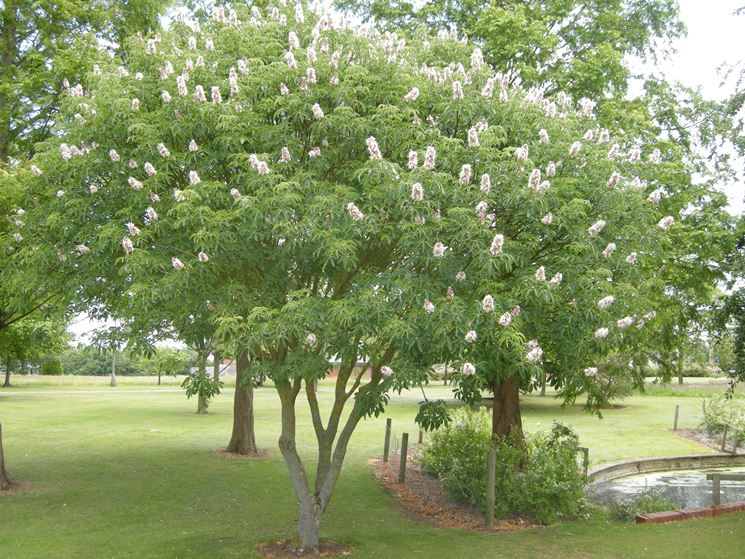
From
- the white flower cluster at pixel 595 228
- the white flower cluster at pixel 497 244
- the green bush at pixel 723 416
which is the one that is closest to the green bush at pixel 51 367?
the green bush at pixel 723 416

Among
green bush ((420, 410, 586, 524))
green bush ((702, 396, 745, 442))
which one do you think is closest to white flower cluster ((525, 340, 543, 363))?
green bush ((420, 410, 586, 524))

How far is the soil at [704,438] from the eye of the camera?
23.5m

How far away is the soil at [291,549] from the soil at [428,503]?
8.50ft

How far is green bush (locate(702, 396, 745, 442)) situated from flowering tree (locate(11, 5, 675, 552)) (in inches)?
616

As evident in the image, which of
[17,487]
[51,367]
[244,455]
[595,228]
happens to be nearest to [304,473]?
[595,228]

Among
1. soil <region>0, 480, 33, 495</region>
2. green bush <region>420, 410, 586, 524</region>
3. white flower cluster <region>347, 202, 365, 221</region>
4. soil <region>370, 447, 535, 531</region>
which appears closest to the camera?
white flower cluster <region>347, 202, 365, 221</region>

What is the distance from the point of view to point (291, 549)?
10.0 metres

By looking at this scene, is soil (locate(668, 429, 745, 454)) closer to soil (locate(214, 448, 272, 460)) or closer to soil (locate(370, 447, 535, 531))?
soil (locate(370, 447, 535, 531))

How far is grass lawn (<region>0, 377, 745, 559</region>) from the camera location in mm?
10281

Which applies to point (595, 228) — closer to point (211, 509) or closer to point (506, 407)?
point (506, 407)

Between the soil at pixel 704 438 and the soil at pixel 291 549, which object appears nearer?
the soil at pixel 291 549

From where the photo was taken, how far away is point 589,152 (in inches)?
374

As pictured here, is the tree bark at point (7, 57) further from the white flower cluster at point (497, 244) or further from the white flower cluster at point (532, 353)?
the white flower cluster at point (532, 353)

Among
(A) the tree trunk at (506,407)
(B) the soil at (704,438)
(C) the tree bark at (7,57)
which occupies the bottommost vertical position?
(B) the soil at (704,438)
